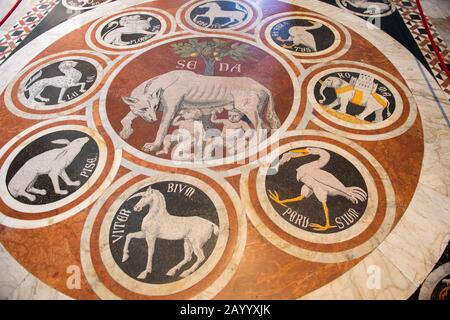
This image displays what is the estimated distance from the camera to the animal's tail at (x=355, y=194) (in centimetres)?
261

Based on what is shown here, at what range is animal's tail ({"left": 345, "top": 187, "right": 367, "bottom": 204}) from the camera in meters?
2.61

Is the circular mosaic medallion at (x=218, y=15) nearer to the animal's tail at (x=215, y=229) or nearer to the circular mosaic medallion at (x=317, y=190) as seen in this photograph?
the circular mosaic medallion at (x=317, y=190)

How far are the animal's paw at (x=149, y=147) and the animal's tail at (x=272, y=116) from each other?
1.08 m

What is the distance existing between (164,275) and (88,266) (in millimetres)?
550

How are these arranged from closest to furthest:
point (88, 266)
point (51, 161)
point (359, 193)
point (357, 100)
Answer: point (88, 266), point (359, 193), point (51, 161), point (357, 100)

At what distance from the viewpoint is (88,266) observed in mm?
2326

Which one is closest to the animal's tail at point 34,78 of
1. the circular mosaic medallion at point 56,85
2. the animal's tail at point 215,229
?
the circular mosaic medallion at point 56,85

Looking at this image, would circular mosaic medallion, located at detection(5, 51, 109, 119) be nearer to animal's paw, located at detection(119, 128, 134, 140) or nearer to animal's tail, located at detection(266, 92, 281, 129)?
animal's paw, located at detection(119, 128, 134, 140)

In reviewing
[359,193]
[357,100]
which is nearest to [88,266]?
[359,193]

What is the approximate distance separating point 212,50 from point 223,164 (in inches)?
64.8

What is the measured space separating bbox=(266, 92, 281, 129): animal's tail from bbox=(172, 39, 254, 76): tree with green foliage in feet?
2.41

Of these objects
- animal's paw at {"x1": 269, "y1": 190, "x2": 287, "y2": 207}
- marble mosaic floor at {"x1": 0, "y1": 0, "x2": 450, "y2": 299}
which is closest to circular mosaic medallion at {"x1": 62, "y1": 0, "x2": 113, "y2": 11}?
marble mosaic floor at {"x1": 0, "y1": 0, "x2": 450, "y2": 299}

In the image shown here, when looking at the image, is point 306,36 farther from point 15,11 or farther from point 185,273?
point 15,11
